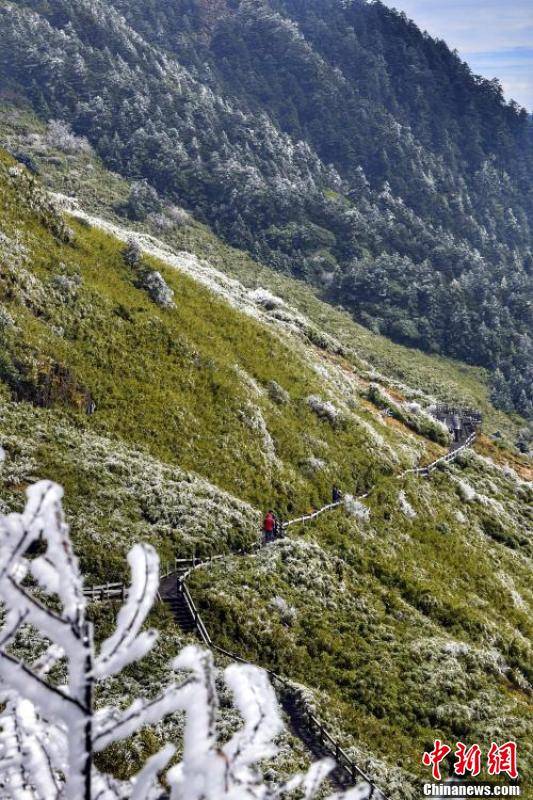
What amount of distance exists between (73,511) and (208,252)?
96.5m

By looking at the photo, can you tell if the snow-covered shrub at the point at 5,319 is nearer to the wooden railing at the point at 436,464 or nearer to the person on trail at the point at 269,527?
the person on trail at the point at 269,527

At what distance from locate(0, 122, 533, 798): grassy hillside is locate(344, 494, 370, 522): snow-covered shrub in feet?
0.61

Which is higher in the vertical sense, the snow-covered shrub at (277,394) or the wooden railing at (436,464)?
the snow-covered shrub at (277,394)

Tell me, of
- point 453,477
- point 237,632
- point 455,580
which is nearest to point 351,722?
point 237,632

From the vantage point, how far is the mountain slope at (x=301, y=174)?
12550 centimetres

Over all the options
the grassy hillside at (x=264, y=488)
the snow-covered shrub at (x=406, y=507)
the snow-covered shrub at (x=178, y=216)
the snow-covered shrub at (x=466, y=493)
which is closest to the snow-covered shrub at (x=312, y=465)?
the grassy hillside at (x=264, y=488)

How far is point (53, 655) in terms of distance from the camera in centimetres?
334

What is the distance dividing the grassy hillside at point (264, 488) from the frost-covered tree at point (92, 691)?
1147 cm

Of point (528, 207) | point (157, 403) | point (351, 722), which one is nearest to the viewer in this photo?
point (351, 722)

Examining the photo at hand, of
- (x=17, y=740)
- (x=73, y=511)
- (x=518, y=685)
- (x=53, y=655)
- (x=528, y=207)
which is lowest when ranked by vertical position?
(x=518, y=685)

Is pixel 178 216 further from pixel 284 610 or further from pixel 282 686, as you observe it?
pixel 282 686

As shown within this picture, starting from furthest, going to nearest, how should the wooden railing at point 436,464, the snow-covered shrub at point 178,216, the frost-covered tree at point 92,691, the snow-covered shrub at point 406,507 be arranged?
the snow-covered shrub at point 178,216 < the wooden railing at point 436,464 < the snow-covered shrub at point 406,507 < the frost-covered tree at point 92,691

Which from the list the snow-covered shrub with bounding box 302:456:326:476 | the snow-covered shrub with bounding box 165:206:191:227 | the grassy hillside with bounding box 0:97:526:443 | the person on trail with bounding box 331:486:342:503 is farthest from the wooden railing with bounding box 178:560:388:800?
the snow-covered shrub with bounding box 165:206:191:227

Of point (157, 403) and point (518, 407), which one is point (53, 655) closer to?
point (157, 403)
